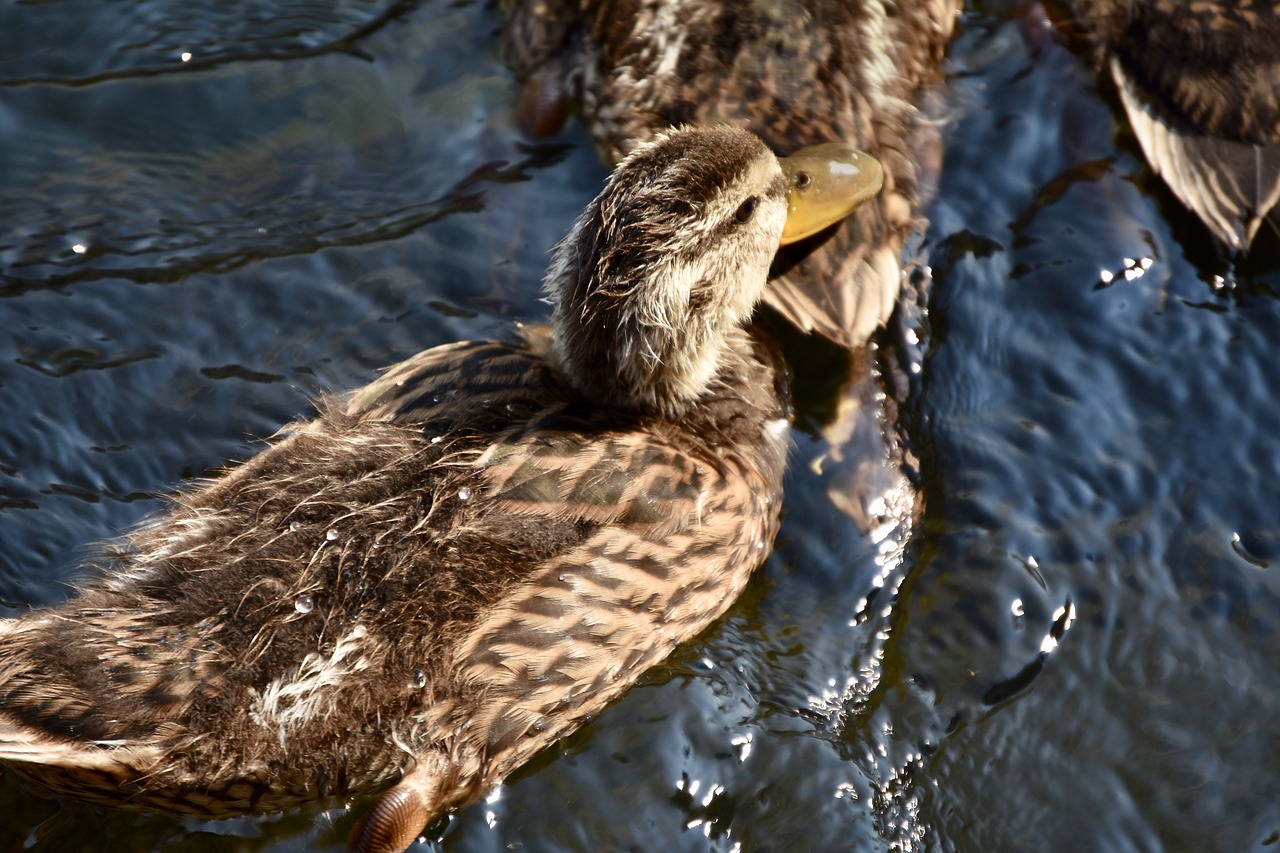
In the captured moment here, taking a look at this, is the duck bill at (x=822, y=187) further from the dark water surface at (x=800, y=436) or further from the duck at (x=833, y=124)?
the dark water surface at (x=800, y=436)

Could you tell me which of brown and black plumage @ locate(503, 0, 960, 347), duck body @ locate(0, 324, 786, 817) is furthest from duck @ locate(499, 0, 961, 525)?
duck body @ locate(0, 324, 786, 817)

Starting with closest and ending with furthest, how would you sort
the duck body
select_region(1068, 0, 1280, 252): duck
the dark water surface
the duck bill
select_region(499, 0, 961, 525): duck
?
the duck body → the dark water surface → the duck bill → select_region(499, 0, 961, 525): duck → select_region(1068, 0, 1280, 252): duck

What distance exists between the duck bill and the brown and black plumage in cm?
16

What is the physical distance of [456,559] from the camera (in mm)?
3025

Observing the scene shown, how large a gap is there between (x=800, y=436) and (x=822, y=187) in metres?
0.79

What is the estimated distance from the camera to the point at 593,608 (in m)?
3.18

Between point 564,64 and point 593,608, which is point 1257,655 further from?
point 564,64

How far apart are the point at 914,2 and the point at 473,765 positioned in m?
3.13

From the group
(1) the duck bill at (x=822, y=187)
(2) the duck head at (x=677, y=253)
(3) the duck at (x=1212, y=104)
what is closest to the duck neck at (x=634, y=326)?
(2) the duck head at (x=677, y=253)

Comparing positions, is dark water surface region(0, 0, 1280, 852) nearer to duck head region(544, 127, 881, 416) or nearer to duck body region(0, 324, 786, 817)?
duck body region(0, 324, 786, 817)

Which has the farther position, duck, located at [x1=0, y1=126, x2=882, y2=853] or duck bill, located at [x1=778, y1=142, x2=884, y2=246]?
duck bill, located at [x1=778, y1=142, x2=884, y2=246]

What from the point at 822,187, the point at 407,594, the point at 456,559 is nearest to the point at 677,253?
the point at 822,187

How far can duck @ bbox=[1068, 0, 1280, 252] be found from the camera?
445 cm

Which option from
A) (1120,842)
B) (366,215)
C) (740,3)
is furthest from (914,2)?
(1120,842)
